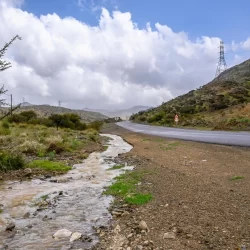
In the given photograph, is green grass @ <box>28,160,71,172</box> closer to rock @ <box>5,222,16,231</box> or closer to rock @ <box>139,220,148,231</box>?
rock @ <box>5,222,16,231</box>

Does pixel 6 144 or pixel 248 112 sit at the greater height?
pixel 248 112

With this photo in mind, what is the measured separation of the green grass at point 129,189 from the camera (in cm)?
966

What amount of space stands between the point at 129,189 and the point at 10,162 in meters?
7.19

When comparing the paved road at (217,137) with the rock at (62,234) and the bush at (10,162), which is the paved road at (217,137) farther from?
the rock at (62,234)

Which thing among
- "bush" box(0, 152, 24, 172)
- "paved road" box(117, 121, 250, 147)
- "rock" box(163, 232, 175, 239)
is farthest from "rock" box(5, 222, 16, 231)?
"paved road" box(117, 121, 250, 147)

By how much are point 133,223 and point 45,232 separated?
1.95 m

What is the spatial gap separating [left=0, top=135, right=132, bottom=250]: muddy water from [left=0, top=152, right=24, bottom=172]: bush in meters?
2.21

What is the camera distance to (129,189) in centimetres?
1119

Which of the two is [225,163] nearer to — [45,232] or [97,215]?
[97,215]

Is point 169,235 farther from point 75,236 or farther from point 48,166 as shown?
point 48,166

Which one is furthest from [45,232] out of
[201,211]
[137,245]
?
[201,211]

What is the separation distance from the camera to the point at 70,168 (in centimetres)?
1683

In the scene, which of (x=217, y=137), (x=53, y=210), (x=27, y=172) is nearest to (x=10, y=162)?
(x=27, y=172)

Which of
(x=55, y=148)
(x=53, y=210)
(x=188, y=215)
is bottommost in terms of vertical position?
(x=53, y=210)
